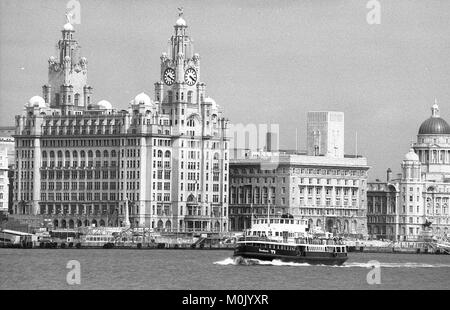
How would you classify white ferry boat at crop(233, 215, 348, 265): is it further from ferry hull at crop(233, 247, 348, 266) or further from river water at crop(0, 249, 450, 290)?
river water at crop(0, 249, 450, 290)

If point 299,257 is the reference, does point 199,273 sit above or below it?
below

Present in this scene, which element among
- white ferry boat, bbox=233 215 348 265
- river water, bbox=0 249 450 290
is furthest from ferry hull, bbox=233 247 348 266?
river water, bbox=0 249 450 290

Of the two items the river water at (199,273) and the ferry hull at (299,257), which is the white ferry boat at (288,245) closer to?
A: the ferry hull at (299,257)

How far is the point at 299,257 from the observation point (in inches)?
5581

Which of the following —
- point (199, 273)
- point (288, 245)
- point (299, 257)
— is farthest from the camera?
point (299, 257)

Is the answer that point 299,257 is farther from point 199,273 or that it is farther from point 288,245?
point 199,273

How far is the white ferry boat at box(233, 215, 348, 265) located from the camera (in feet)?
463

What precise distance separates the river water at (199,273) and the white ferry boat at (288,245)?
31.7 inches

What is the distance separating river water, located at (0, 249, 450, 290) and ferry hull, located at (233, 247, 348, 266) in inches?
20.4

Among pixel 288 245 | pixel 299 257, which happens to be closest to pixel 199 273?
pixel 288 245

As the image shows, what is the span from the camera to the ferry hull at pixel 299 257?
141 m

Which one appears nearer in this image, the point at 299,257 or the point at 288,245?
the point at 288,245

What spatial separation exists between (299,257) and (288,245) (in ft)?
4.19
